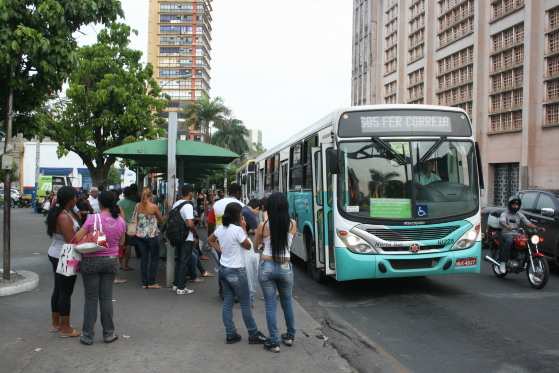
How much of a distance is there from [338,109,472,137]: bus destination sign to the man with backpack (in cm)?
269

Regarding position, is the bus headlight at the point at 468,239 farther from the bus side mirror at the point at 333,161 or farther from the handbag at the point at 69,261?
the handbag at the point at 69,261

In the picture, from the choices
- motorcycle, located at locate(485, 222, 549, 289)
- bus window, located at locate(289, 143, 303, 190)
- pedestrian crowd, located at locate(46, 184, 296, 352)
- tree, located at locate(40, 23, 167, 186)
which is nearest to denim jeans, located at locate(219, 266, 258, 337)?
pedestrian crowd, located at locate(46, 184, 296, 352)

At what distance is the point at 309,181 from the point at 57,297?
539cm

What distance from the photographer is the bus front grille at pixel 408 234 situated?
29.1ft

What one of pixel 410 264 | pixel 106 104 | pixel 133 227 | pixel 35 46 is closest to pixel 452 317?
pixel 410 264

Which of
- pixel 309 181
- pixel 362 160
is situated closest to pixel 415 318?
pixel 362 160

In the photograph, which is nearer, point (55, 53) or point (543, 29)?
point (55, 53)

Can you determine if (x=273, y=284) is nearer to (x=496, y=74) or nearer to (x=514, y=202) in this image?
(x=514, y=202)

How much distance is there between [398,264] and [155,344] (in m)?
4.19

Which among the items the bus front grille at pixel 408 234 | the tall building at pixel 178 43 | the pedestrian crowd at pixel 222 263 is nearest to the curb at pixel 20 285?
the pedestrian crowd at pixel 222 263

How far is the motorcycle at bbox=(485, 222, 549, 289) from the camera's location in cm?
1008

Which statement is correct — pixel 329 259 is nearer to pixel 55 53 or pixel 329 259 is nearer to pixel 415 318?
pixel 415 318

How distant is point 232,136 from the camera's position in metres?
73.2

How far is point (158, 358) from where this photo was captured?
5633mm
